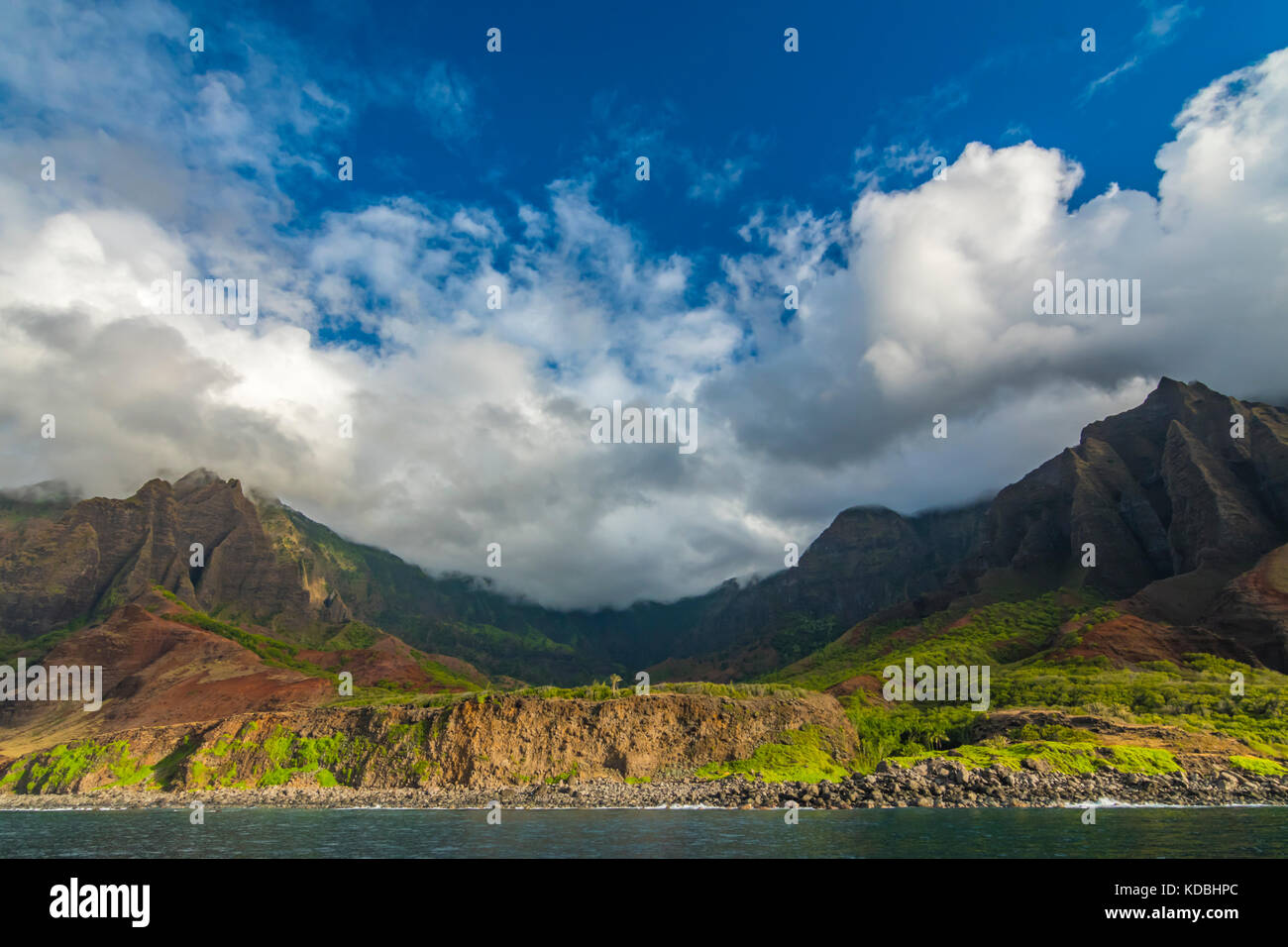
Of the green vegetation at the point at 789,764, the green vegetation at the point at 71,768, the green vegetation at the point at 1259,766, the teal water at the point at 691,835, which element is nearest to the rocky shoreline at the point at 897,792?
the green vegetation at the point at 1259,766

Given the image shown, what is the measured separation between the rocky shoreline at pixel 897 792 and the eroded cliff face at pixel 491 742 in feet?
17.4

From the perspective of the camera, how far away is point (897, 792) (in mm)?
84500

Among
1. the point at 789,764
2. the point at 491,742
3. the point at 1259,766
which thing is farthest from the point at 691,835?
the point at 1259,766

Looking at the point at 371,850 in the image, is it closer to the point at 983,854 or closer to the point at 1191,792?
the point at 983,854

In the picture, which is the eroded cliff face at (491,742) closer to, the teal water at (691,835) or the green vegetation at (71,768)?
the green vegetation at (71,768)

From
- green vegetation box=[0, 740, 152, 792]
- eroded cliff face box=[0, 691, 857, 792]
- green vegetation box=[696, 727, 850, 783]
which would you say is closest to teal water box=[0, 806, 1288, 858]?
green vegetation box=[696, 727, 850, 783]

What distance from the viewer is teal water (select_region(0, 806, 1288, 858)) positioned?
47125 millimetres

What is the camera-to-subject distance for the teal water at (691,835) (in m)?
47.1

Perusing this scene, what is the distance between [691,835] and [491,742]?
215 feet

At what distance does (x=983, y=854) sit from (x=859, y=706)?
112210 millimetres
